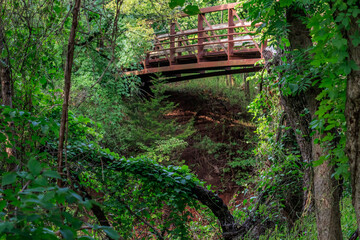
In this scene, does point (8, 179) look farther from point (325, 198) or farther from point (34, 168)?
point (325, 198)

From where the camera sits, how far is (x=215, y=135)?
1127 cm

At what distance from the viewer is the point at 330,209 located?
2.81 meters

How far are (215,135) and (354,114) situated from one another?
9.73m

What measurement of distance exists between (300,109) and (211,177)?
682 centimetres

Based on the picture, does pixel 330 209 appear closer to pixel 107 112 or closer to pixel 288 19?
pixel 288 19

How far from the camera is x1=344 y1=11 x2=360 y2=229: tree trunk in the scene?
150 centimetres

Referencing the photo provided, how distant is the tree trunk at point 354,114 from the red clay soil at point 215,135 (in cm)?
741

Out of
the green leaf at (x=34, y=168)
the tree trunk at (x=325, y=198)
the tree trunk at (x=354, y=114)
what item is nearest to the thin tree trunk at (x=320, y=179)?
the tree trunk at (x=325, y=198)

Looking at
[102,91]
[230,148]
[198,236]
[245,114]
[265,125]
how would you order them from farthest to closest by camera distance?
1. [245,114]
2. [230,148]
3. [102,91]
4. [265,125]
5. [198,236]

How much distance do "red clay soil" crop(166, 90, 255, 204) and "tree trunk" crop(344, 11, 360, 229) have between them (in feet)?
24.3

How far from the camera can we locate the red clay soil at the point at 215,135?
1005 centimetres

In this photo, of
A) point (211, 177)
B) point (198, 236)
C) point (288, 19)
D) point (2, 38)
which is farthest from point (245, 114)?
point (2, 38)

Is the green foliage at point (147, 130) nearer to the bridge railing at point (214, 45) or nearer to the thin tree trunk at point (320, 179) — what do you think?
the bridge railing at point (214, 45)

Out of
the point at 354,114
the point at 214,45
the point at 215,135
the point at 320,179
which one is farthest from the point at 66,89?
the point at 215,135
